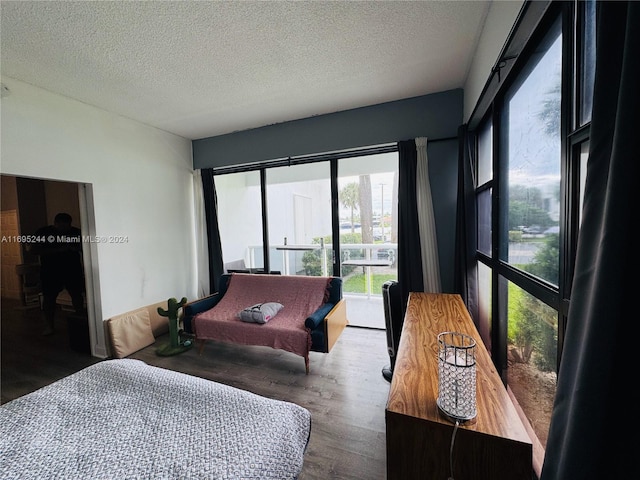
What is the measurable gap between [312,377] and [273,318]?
0.74 m

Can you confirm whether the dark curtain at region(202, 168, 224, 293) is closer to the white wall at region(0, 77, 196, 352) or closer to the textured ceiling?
the white wall at region(0, 77, 196, 352)

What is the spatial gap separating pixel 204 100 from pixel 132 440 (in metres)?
3.00

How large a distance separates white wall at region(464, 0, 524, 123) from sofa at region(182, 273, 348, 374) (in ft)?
7.51

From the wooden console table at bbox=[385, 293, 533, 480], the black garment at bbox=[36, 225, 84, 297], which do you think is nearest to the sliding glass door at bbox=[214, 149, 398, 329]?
the black garment at bbox=[36, 225, 84, 297]

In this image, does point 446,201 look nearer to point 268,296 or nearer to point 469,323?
point 469,323

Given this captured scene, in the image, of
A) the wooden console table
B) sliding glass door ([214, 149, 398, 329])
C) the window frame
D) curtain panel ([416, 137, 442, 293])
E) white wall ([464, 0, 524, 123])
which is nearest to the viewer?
the wooden console table

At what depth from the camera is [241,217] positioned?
4.26 meters

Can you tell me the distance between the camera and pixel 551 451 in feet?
1.99

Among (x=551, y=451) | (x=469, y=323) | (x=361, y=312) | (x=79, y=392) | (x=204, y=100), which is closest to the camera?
(x=551, y=451)

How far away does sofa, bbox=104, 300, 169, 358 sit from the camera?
9.55ft

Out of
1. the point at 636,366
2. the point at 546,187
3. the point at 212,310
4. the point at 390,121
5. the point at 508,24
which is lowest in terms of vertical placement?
the point at 212,310

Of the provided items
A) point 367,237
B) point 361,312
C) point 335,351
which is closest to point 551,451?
point 335,351

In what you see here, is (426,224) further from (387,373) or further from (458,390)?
(458,390)

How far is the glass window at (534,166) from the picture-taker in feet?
3.54
